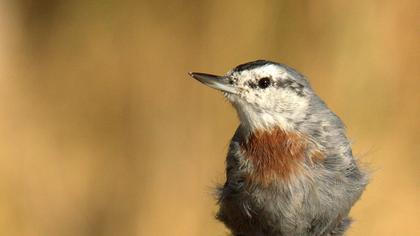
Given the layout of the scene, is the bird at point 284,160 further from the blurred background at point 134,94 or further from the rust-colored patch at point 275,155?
the blurred background at point 134,94

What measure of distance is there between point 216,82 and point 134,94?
5.52 feet

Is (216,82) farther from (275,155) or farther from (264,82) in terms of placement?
(275,155)

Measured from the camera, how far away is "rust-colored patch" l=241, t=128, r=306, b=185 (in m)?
4.51

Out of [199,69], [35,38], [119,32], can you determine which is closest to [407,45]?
[199,69]

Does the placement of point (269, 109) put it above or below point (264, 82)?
below

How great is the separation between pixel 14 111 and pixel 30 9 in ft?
2.44

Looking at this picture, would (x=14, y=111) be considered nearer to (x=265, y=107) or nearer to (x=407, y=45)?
(x=265, y=107)

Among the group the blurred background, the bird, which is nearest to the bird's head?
the bird

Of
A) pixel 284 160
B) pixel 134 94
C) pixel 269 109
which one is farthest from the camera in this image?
pixel 134 94

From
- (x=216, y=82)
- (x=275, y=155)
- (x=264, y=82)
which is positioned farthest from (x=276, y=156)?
(x=216, y=82)

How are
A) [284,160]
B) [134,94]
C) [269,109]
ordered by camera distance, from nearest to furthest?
[284,160], [269,109], [134,94]

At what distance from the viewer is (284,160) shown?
452 centimetres

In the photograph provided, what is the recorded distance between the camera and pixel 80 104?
250 inches

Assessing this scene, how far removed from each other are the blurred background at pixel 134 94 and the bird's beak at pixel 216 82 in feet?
4.99
